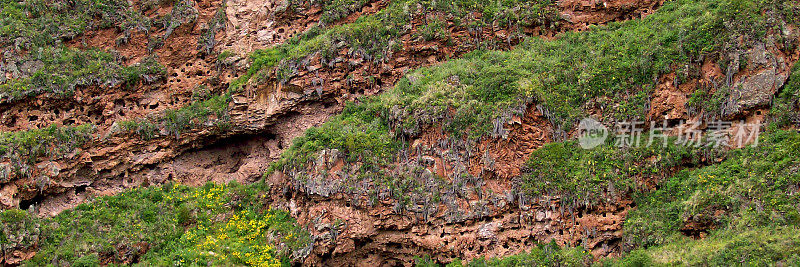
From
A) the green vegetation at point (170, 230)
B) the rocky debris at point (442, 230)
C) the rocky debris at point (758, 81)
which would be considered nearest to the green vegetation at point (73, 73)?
the green vegetation at point (170, 230)

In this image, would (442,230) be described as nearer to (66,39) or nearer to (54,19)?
(66,39)

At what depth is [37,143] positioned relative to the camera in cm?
3675

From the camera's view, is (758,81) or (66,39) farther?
(66,39)

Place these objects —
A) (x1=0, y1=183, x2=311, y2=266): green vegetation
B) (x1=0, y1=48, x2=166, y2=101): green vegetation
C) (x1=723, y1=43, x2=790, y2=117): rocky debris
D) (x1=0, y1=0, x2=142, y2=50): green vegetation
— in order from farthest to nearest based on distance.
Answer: (x1=0, y1=0, x2=142, y2=50): green vegetation → (x1=0, y1=48, x2=166, y2=101): green vegetation → (x1=0, y1=183, x2=311, y2=266): green vegetation → (x1=723, y1=43, x2=790, y2=117): rocky debris

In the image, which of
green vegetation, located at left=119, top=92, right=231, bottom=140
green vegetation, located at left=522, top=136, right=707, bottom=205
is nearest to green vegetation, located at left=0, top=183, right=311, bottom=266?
green vegetation, located at left=119, top=92, right=231, bottom=140

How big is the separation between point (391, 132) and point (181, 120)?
11.4 m

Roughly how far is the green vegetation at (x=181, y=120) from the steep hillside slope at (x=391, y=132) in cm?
11

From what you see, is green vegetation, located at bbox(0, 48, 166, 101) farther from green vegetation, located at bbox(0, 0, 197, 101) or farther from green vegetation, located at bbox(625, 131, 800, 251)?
green vegetation, located at bbox(625, 131, 800, 251)

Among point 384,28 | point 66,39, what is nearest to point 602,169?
point 384,28

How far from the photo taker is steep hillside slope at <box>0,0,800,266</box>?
105 feet

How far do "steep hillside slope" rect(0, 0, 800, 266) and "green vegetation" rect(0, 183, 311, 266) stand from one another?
10cm

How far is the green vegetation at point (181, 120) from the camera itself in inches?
1550

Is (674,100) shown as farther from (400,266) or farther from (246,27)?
(246,27)

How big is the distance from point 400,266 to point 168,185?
1242cm
